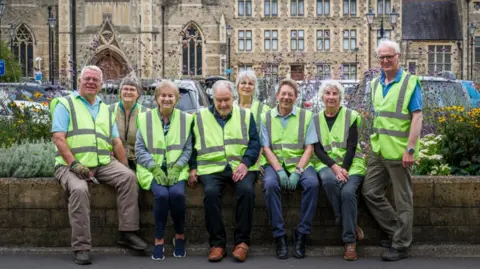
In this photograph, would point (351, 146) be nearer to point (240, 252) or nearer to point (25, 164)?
point (240, 252)

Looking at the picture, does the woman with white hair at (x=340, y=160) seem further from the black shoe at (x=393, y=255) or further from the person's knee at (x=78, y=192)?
the person's knee at (x=78, y=192)

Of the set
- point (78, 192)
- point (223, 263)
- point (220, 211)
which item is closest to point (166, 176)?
point (220, 211)

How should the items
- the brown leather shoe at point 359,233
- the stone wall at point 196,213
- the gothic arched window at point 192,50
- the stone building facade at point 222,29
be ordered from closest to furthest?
the brown leather shoe at point 359,233 < the stone wall at point 196,213 < the stone building facade at point 222,29 < the gothic arched window at point 192,50

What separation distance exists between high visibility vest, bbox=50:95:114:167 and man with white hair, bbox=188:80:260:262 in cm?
87

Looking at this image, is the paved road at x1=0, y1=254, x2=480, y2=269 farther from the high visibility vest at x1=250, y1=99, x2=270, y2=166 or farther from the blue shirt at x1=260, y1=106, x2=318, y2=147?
the high visibility vest at x1=250, y1=99, x2=270, y2=166

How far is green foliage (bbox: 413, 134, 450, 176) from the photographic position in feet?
28.8

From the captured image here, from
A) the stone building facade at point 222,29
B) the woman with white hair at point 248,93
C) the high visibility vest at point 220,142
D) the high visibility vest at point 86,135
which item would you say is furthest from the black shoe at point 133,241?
the stone building facade at point 222,29

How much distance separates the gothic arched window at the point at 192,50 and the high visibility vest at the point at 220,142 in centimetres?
3888

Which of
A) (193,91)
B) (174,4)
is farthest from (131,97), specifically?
(174,4)

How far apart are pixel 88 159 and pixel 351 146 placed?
255cm

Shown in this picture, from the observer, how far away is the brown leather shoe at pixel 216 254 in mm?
7602

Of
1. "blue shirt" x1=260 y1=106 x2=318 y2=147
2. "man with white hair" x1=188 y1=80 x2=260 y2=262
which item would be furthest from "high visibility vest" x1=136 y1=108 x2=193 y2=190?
"blue shirt" x1=260 y1=106 x2=318 y2=147

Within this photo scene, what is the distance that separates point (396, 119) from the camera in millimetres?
7684

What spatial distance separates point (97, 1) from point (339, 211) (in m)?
40.9
